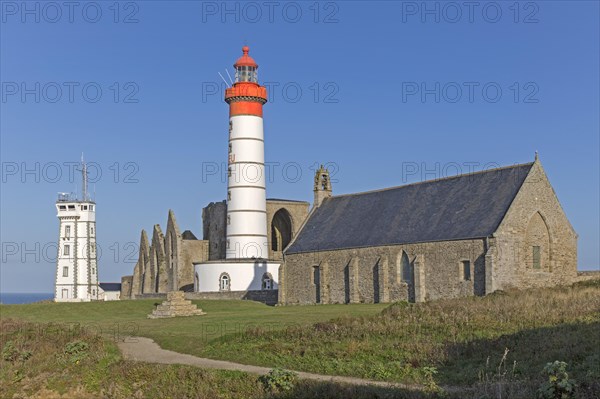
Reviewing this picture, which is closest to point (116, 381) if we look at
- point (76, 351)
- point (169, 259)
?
point (76, 351)

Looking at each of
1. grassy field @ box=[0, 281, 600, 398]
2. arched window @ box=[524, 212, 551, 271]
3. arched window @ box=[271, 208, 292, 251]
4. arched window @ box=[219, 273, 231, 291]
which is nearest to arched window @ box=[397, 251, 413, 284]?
arched window @ box=[524, 212, 551, 271]

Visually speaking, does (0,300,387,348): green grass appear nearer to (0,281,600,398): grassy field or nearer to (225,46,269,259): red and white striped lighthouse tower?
(0,281,600,398): grassy field

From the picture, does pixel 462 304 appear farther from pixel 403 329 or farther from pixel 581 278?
pixel 581 278

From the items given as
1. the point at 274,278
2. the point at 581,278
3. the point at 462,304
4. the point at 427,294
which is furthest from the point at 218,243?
the point at 462,304

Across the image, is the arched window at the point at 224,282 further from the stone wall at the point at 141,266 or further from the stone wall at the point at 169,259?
the stone wall at the point at 141,266

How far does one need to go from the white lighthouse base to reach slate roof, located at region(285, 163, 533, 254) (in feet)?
12.3

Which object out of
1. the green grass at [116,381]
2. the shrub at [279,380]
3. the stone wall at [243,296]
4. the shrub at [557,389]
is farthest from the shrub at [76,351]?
the stone wall at [243,296]

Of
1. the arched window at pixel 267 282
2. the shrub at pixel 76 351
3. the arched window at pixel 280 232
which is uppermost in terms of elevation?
the arched window at pixel 280 232

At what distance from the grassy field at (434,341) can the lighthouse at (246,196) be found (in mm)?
23112

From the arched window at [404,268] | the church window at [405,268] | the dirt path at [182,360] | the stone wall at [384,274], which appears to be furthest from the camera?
the arched window at [404,268]

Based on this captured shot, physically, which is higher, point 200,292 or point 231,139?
point 231,139

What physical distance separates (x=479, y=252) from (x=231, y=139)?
2319 cm

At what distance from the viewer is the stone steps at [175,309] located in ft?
128

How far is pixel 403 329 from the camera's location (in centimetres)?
2355
